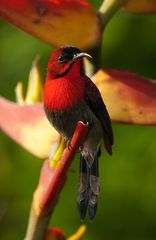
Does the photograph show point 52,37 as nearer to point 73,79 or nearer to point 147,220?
point 73,79

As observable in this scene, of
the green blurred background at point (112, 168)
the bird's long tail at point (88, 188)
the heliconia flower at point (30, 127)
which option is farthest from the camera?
the green blurred background at point (112, 168)

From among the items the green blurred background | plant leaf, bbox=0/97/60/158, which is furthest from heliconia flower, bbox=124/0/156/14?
the green blurred background

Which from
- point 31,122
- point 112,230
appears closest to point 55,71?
point 31,122

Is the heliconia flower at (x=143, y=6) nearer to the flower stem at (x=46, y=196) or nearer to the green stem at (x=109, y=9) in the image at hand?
the green stem at (x=109, y=9)

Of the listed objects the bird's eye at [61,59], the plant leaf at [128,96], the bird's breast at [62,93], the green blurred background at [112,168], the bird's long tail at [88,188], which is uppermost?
the bird's eye at [61,59]

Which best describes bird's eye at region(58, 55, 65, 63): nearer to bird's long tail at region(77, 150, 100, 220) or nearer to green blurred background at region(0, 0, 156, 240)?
bird's long tail at region(77, 150, 100, 220)

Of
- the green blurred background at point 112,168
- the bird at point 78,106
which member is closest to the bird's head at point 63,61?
the bird at point 78,106

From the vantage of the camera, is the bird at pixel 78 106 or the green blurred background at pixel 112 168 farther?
the green blurred background at pixel 112 168

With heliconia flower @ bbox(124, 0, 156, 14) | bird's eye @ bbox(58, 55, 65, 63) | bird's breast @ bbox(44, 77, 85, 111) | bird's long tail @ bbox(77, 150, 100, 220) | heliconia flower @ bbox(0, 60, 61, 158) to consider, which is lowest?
heliconia flower @ bbox(0, 60, 61, 158)
